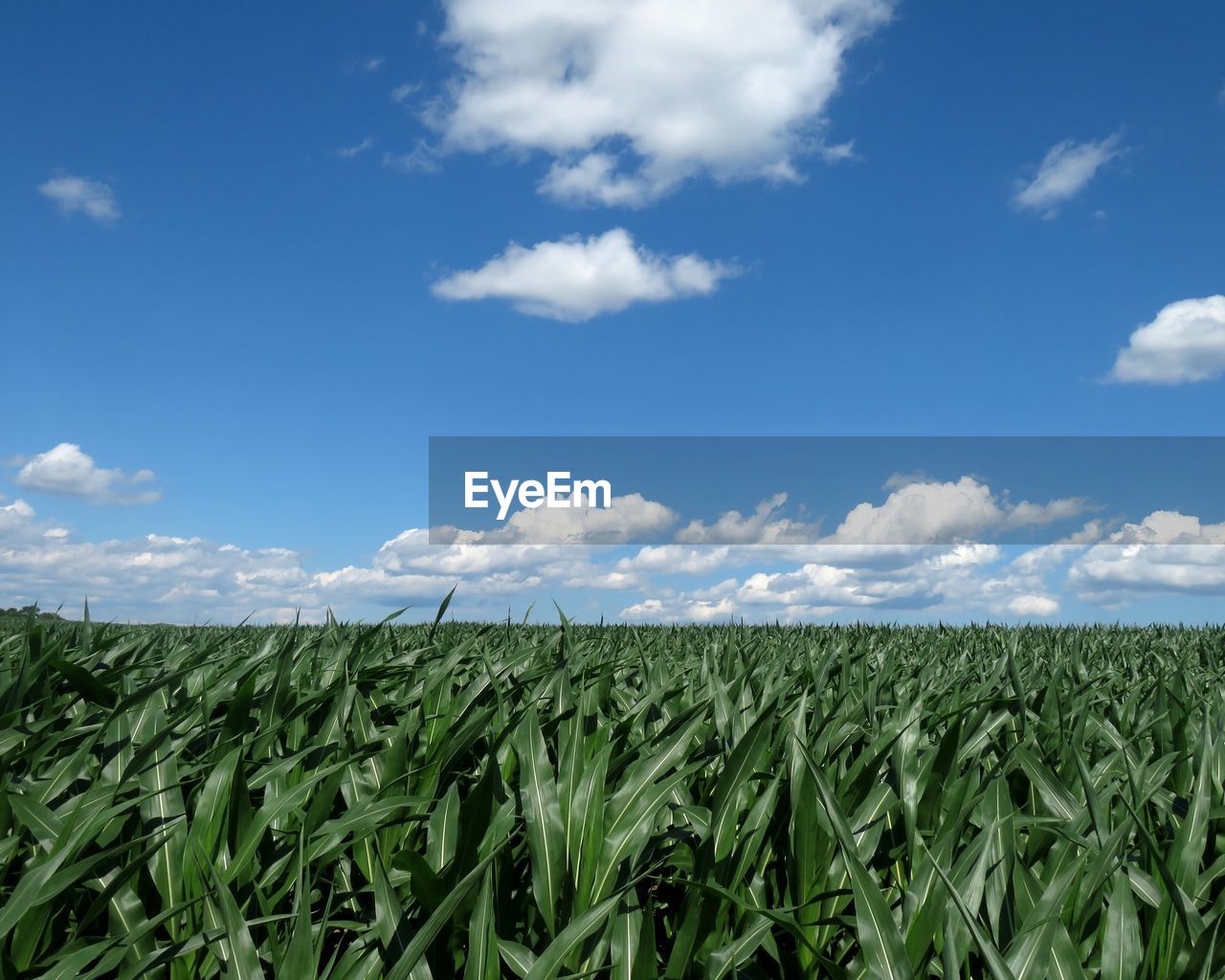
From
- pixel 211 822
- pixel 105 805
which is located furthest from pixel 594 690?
pixel 105 805

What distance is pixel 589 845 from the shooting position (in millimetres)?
1623

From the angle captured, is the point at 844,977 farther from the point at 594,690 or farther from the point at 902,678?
the point at 902,678

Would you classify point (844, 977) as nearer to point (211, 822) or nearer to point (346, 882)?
point (346, 882)

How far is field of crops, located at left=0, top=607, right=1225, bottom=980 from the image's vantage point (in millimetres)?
1413

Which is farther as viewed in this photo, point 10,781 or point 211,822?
point 10,781

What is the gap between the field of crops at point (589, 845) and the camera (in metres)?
1.41

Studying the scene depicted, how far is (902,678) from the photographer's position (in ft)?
13.8

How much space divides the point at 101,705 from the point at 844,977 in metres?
2.45

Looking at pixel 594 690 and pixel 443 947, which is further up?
pixel 594 690

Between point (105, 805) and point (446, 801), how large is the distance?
704 millimetres

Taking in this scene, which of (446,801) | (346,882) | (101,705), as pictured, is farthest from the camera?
(101,705)

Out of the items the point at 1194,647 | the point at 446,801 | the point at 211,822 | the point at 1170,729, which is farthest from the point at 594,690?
the point at 1194,647

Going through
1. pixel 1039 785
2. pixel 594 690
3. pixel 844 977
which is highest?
pixel 594 690

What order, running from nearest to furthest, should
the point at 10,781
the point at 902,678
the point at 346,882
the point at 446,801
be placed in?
the point at 446,801
the point at 346,882
the point at 10,781
the point at 902,678
